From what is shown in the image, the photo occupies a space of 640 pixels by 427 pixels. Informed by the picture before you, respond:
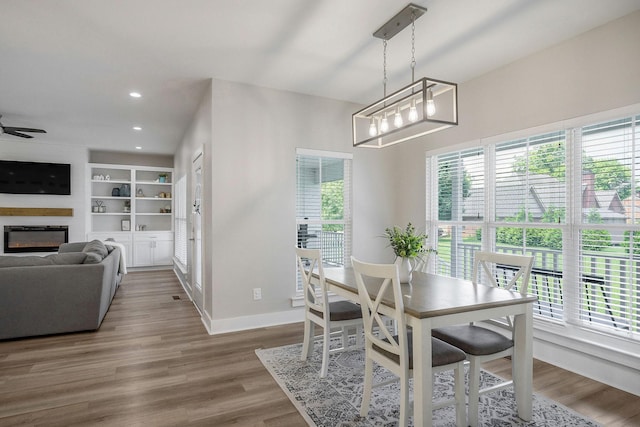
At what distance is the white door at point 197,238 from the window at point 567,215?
10.4ft

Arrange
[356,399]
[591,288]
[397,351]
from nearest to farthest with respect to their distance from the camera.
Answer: [397,351], [356,399], [591,288]

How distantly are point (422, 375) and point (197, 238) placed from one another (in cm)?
374

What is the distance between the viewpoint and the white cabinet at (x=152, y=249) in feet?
25.8

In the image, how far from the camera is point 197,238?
4816 millimetres

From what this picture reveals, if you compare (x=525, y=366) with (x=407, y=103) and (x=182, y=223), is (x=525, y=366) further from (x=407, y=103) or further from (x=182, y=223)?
(x=182, y=223)

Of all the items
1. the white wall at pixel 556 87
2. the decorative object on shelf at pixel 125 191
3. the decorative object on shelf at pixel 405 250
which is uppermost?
the white wall at pixel 556 87

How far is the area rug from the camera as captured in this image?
214 centimetres

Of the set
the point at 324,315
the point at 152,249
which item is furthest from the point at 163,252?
the point at 324,315

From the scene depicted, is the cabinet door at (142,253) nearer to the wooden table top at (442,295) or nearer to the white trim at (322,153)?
the white trim at (322,153)

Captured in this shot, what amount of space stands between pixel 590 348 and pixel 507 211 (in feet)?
4.27

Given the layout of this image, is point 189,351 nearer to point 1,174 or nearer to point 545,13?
point 545,13

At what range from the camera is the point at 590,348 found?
273 centimetres

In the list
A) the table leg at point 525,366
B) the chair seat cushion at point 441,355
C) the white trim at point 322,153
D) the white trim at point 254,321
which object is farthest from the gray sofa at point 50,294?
the table leg at point 525,366

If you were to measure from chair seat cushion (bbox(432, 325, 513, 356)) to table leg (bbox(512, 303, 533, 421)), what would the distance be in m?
0.08
